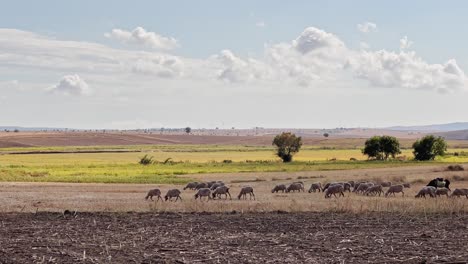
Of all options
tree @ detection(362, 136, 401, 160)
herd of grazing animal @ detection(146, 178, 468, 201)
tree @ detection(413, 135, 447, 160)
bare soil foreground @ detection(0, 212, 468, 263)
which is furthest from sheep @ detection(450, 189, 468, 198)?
tree @ detection(362, 136, 401, 160)

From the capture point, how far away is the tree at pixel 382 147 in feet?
368

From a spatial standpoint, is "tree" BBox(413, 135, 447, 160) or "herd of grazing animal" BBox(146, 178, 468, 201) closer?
"herd of grazing animal" BBox(146, 178, 468, 201)

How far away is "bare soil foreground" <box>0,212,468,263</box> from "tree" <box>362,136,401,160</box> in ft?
283

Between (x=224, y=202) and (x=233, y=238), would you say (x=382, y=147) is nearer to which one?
(x=224, y=202)

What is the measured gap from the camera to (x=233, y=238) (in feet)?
68.8

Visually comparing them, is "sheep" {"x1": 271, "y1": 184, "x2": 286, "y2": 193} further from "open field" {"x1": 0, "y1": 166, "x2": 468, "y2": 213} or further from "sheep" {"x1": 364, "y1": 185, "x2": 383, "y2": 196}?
"sheep" {"x1": 364, "y1": 185, "x2": 383, "y2": 196}

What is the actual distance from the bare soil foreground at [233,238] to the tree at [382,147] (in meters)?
86.2

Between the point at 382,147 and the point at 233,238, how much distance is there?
94699 millimetres

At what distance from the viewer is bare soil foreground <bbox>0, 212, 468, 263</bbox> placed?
17359 mm

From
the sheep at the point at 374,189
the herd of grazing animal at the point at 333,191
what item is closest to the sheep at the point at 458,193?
the herd of grazing animal at the point at 333,191

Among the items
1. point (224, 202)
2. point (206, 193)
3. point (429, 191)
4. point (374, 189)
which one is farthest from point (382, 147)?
point (224, 202)

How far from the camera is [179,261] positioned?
55.0 feet

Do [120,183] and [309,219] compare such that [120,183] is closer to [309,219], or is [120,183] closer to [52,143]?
[309,219]

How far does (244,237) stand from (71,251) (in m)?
5.46
